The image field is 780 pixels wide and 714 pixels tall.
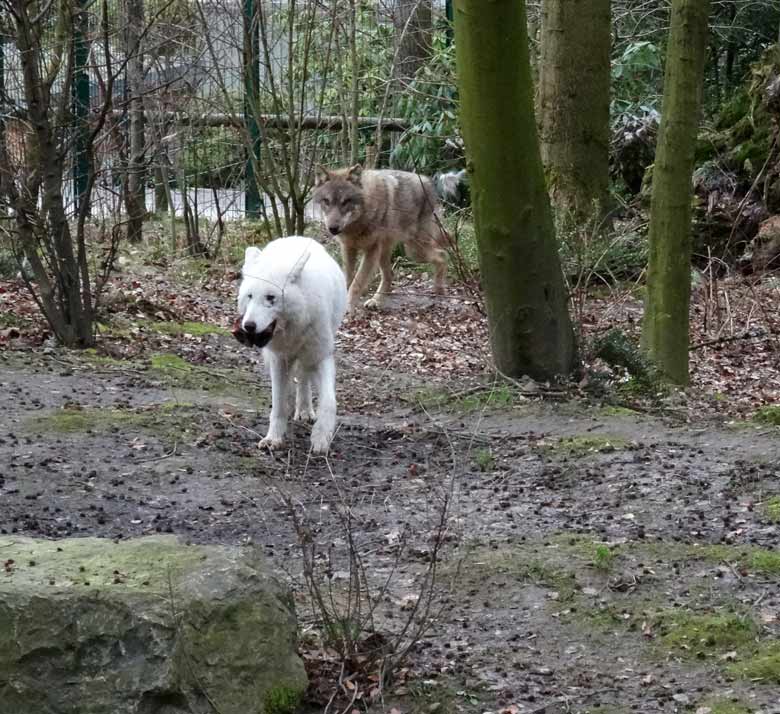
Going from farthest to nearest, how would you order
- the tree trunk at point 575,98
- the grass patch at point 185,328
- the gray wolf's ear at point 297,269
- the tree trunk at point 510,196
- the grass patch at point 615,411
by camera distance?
the tree trunk at point 575,98 → the grass patch at point 185,328 → the grass patch at point 615,411 → the tree trunk at point 510,196 → the gray wolf's ear at point 297,269

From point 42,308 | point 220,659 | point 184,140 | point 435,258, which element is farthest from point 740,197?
point 220,659

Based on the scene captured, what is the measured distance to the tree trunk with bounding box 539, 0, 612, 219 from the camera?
13172 mm

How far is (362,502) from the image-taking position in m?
6.21

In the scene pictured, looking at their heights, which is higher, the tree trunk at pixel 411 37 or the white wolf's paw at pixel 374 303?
the tree trunk at pixel 411 37

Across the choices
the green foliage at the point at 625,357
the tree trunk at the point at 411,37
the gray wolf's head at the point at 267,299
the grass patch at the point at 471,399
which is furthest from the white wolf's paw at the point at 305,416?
the tree trunk at the point at 411,37

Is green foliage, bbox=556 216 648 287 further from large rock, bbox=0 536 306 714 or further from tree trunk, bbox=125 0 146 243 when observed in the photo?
large rock, bbox=0 536 306 714

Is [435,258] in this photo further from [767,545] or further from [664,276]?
[767,545]

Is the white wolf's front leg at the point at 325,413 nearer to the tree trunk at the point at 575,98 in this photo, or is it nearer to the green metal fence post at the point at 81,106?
the green metal fence post at the point at 81,106

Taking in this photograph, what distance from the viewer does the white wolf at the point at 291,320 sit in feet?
21.7

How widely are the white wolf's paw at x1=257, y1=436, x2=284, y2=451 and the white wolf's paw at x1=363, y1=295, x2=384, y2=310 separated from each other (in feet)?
19.8

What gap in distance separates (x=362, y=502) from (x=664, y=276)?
3842mm

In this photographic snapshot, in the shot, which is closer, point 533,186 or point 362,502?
point 362,502

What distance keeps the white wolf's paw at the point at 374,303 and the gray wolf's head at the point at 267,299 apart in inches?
243

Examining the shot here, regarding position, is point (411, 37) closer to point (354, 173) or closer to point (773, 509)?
point (354, 173)
